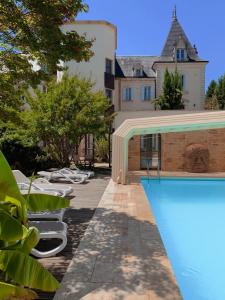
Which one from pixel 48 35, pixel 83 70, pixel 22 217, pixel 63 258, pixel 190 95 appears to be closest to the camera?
pixel 22 217

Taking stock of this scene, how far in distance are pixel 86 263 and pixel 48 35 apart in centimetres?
445

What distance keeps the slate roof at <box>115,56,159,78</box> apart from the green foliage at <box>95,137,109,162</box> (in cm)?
1543

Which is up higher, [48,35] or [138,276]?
[48,35]

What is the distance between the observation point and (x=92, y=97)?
69.7ft

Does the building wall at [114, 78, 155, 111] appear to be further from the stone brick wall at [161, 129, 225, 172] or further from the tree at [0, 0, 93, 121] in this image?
the tree at [0, 0, 93, 121]

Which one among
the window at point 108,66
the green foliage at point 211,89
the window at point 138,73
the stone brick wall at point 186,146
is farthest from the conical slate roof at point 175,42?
the stone brick wall at point 186,146

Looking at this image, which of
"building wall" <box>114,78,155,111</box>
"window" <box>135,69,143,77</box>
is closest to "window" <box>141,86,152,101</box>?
"building wall" <box>114,78,155,111</box>

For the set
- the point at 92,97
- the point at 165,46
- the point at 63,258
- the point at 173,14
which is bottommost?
the point at 63,258

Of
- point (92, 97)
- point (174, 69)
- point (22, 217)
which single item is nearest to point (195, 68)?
point (174, 69)

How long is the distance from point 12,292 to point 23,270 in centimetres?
21

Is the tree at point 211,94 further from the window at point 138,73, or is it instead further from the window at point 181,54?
the window at point 138,73

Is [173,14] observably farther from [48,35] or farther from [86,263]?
[86,263]

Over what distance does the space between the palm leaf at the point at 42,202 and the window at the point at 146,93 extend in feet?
125

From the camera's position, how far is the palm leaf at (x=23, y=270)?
3.35 metres
